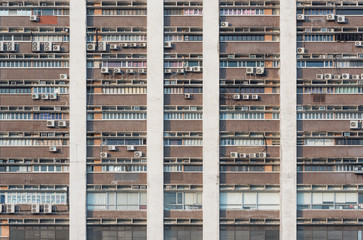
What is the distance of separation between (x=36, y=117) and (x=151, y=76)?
7989mm

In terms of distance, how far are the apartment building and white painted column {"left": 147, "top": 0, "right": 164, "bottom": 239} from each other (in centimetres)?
9

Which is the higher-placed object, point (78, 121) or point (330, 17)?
point (330, 17)

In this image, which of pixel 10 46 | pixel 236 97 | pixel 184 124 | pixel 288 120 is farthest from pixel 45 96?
pixel 288 120

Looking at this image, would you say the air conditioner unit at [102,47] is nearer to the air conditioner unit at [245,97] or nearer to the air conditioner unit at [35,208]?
the air conditioner unit at [245,97]

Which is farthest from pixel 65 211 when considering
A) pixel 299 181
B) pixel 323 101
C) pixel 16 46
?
pixel 323 101

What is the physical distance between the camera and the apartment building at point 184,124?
83.9ft

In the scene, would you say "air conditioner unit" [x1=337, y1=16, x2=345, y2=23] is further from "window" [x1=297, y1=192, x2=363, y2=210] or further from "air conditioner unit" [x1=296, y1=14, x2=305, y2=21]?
"window" [x1=297, y1=192, x2=363, y2=210]

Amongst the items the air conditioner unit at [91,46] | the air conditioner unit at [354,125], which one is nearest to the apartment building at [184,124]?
the air conditioner unit at [354,125]

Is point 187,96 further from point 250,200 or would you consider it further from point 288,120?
point 250,200

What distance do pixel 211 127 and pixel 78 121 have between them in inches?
335

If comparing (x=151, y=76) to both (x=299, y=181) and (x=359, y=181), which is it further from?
(x=359, y=181)

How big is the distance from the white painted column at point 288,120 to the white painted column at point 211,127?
4154 millimetres

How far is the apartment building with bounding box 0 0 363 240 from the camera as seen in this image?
2556 cm

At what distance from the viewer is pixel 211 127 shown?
2548 centimetres
